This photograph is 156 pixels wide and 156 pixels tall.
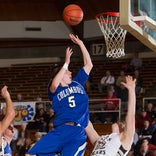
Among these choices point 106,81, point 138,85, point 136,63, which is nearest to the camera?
point 138,85

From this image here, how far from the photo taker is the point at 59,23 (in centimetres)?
1964

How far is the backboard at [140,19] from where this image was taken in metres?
6.50

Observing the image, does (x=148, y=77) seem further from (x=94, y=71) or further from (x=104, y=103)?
(x=104, y=103)

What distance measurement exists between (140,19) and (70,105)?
149cm

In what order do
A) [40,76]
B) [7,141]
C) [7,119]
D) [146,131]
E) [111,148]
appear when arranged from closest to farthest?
[111,148] → [7,119] → [7,141] → [146,131] → [40,76]

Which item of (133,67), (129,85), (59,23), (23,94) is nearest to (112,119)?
(133,67)

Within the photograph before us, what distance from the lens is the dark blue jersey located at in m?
6.13

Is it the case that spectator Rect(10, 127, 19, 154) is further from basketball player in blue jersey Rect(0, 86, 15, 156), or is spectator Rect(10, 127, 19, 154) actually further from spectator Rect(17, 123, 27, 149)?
basketball player in blue jersey Rect(0, 86, 15, 156)

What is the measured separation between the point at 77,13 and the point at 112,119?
6026 mm

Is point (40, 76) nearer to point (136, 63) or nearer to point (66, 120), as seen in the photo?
point (136, 63)

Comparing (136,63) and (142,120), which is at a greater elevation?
(136,63)

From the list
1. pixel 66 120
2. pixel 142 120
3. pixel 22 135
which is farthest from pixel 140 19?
pixel 22 135

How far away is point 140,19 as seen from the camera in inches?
274

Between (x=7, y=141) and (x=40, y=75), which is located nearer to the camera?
(x=7, y=141)
